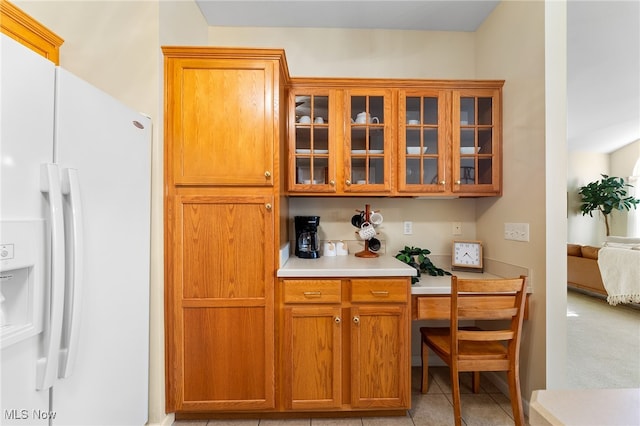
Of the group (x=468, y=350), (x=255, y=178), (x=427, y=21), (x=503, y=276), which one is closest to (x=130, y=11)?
(x=255, y=178)

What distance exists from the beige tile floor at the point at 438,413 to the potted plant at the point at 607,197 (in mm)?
5553

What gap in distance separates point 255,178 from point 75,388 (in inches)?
48.8

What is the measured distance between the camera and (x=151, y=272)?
5.58ft

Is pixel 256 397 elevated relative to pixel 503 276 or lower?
lower

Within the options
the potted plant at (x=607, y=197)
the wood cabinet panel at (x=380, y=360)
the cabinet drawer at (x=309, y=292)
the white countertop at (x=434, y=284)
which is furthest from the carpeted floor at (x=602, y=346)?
the potted plant at (x=607, y=197)

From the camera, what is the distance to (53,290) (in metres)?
0.96

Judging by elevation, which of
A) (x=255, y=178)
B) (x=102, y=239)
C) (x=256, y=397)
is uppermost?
(x=255, y=178)

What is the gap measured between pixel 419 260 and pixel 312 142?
128cm

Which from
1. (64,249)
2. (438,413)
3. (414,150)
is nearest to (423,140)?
(414,150)

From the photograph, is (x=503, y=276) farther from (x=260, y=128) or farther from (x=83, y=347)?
(x=83, y=347)

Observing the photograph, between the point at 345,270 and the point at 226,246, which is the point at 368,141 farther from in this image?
the point at 226,246

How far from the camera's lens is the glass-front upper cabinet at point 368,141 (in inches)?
87.3

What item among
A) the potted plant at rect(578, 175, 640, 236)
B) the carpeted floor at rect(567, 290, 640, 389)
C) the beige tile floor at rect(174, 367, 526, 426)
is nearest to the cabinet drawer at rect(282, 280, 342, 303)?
the beige tile floor at rect(174, 367, 526, 426)

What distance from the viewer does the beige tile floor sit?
182 cm
